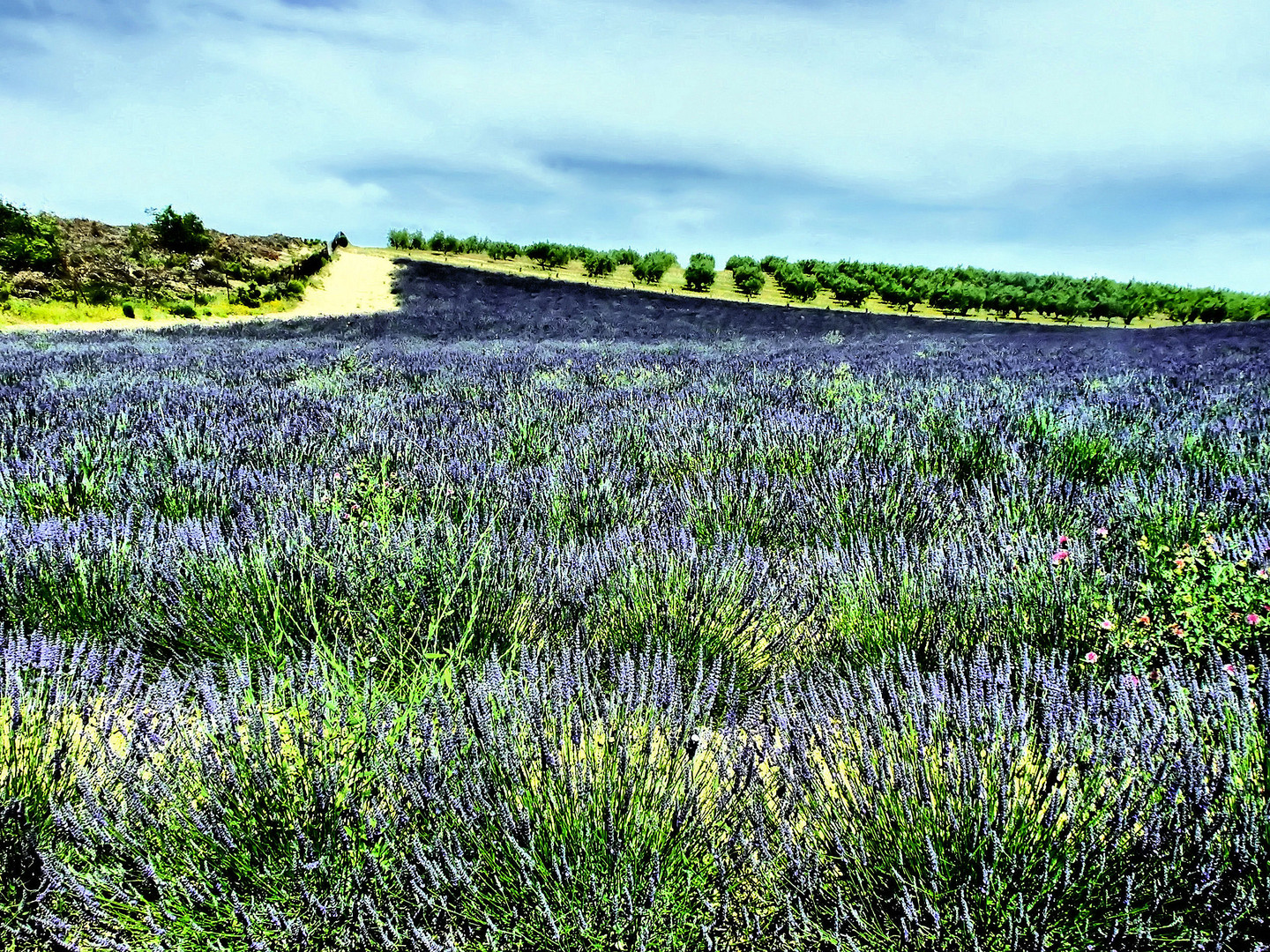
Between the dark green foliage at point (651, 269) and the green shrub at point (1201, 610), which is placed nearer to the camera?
the green shrub at point (1201, 610)

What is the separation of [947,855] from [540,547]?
1379 mm

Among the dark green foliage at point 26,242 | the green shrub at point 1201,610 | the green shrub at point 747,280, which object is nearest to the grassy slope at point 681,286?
the green shrub at point 747,280

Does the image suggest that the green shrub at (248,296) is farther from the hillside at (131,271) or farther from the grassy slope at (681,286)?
the grassy slope at (681,286)

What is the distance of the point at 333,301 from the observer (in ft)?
89.6

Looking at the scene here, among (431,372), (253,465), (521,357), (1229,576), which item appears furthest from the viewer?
(521,357)

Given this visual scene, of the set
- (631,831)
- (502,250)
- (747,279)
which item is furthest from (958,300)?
(631,831)

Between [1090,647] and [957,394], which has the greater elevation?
[957,394]

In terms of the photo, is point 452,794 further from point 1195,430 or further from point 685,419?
point 1195,430

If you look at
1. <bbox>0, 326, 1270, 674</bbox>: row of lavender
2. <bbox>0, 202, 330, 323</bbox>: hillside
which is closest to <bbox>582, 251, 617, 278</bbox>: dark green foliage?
<bbox>0, 202, 330, 323</bbox>: hillside

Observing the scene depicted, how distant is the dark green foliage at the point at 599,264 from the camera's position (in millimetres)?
40031

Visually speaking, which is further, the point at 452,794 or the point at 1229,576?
the point at 1229,576

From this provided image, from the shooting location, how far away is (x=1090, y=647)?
1.48m

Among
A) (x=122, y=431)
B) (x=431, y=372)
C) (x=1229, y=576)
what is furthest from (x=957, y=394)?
(x=122, y=431)

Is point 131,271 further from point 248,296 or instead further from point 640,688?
point 640,688
